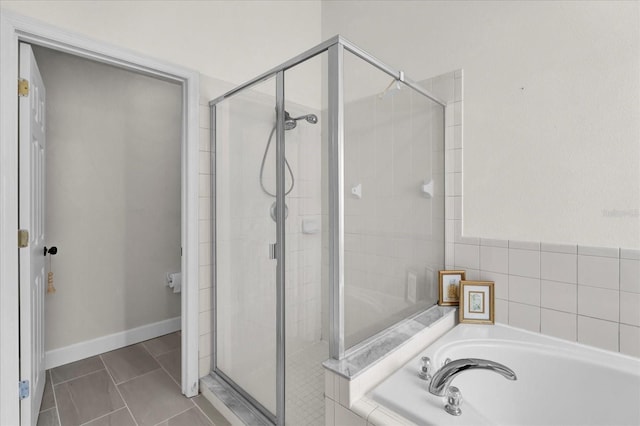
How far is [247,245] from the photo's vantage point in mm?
1782

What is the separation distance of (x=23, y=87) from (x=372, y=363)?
75.6 inches

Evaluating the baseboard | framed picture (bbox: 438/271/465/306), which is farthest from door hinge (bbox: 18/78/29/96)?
framed picture (bbox: 438/271/465/306)

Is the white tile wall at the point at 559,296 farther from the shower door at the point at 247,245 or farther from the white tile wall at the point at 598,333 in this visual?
the shower door at the point at 247,245

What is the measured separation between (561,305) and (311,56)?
1.67 metres

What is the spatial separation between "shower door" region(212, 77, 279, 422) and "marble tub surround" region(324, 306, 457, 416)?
46 cm

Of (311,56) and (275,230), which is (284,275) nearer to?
(275,230)

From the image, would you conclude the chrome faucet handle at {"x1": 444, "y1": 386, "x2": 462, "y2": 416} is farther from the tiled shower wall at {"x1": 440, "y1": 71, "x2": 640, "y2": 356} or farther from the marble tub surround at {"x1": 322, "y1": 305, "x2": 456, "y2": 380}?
the tiled shower wall at {"x1": 440, "y1": 71, "x2": 640, "y2": 356}

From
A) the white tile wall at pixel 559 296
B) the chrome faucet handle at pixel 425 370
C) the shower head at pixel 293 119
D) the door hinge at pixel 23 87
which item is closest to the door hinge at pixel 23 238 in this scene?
the door hinge at pixel 23 87

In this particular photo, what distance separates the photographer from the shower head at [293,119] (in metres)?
1.39

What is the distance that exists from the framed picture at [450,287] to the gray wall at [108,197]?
2.29m

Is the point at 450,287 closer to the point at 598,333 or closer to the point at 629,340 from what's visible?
the point at 598,333

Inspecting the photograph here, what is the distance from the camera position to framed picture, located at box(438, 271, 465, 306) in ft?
6.00

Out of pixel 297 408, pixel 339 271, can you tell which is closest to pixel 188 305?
pixel 297 408

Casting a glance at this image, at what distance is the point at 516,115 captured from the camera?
5.48ft
